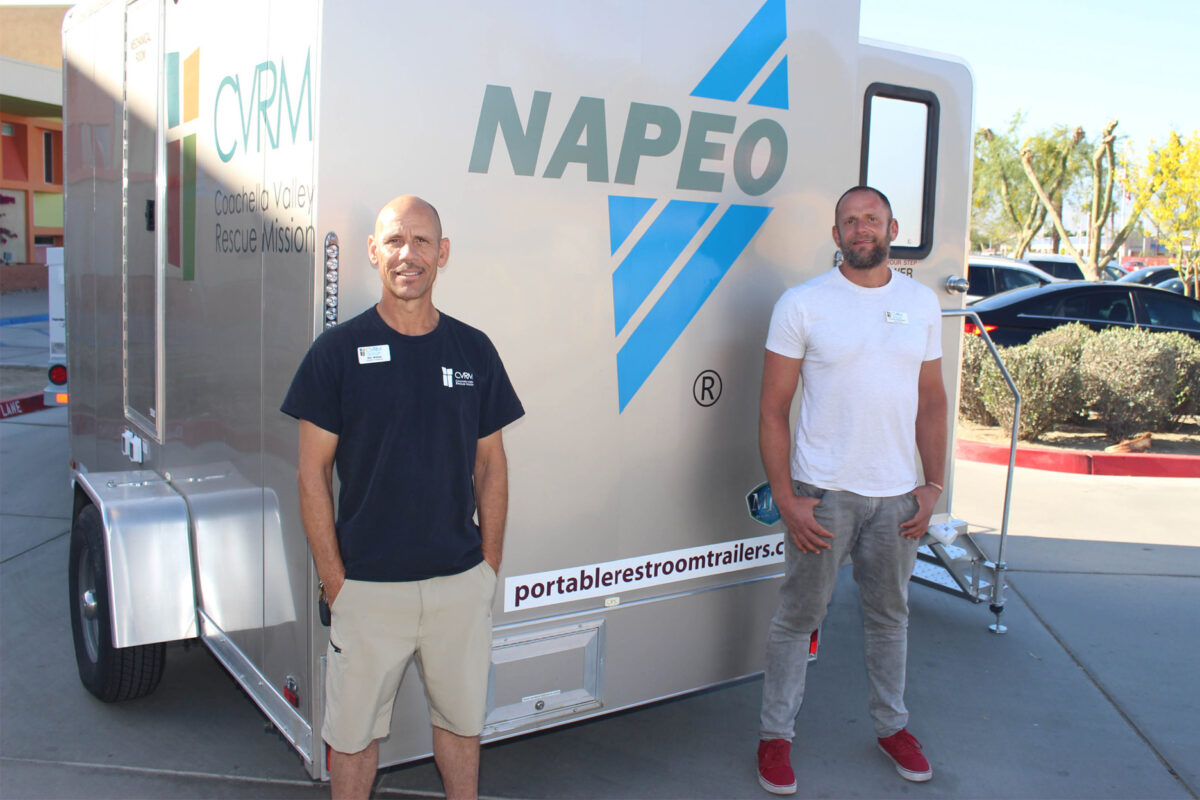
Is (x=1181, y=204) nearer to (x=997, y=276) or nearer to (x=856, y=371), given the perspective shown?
(x=997, y=276)

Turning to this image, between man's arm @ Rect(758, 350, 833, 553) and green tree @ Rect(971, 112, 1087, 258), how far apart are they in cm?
2878

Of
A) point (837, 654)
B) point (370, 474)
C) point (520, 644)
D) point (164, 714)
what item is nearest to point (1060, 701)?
point (837, 654)

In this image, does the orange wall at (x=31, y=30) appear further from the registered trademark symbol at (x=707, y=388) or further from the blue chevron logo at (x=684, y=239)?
the registered trademark symbol at (x=707, y=388)

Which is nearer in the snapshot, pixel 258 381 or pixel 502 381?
pixel 502 381

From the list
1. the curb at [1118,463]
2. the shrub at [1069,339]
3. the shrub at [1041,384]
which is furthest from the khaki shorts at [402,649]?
the shrub at [1069,339]

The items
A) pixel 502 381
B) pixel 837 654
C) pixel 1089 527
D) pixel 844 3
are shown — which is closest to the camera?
pixel 502 381

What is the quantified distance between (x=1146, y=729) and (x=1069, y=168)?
117 feet

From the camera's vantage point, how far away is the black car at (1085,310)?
10406mm

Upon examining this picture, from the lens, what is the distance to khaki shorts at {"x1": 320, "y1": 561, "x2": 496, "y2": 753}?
2.53 metres

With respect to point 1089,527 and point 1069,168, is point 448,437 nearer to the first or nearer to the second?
point 1089,527

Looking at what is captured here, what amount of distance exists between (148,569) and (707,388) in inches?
79.5

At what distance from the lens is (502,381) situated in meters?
2.65

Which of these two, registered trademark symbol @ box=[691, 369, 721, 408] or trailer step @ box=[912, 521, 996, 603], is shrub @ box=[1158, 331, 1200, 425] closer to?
trailer step @ box=[912, 521, 996, 603]

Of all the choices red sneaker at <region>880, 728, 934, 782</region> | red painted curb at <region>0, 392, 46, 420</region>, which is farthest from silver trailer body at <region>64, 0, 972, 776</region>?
red painted curb at <region>0, 392, 46, 420</region>
